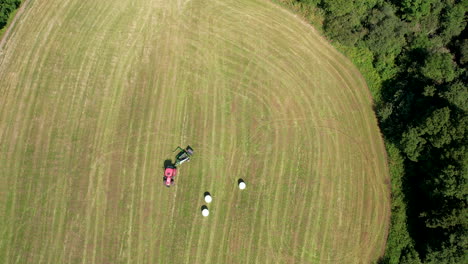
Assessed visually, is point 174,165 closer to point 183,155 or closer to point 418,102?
point 183,155

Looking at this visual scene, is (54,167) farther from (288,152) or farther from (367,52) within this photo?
(367,52)

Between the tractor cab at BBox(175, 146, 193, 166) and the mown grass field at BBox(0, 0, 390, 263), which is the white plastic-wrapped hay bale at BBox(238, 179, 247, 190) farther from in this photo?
the tractor cab at BBox(175, 146, 193, 166)

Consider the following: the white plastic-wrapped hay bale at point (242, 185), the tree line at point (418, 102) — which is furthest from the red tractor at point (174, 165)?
the tree line at point (418, 102)

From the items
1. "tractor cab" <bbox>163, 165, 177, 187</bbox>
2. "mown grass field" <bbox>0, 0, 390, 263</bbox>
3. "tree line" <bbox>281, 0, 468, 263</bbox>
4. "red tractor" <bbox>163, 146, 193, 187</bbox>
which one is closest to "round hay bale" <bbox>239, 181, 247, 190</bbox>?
"mown grass field" <bbox>0, 0, 390, 263</bbox>

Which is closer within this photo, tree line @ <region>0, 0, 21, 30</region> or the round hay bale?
the round hay bale

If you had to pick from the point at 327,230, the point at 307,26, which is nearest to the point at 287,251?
the point at 327,230

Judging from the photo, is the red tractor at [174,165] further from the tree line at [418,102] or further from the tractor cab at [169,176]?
the tree line at [418,102]
